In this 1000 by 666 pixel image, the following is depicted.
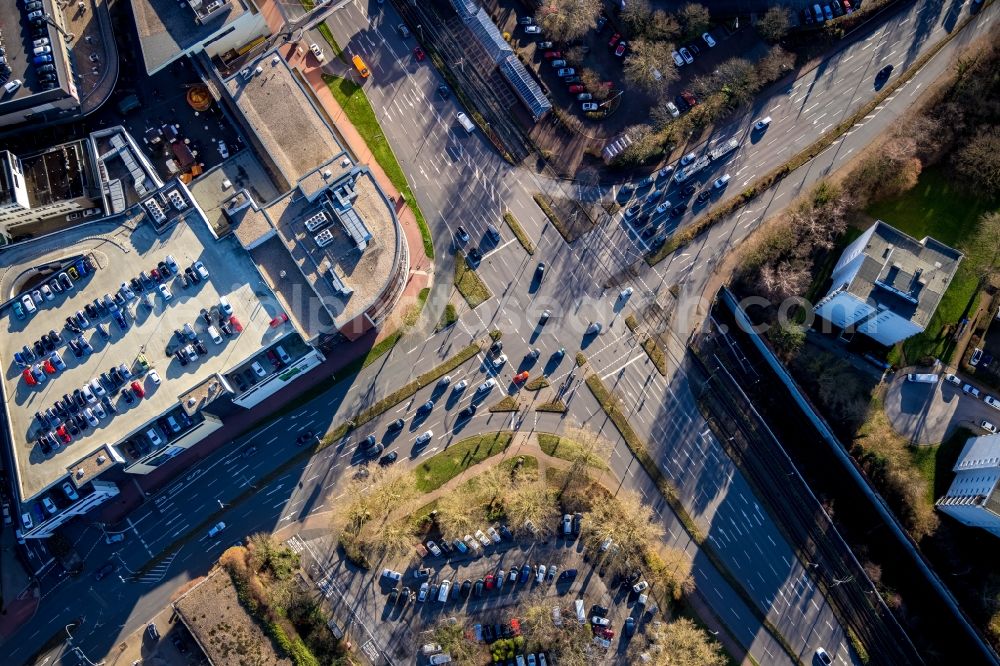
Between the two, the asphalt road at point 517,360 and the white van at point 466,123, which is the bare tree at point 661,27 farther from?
the white van at point 466,123

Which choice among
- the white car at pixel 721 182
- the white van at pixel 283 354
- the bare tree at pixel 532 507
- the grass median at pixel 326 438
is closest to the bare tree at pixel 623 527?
the bare tree at pixel 532 507

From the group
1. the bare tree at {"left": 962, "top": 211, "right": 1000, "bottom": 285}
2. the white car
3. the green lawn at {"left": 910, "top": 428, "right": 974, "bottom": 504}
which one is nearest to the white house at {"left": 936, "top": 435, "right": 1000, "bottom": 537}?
the green lawn at {"left": 910, "top": 428, "right": 974, "bottom": 504}

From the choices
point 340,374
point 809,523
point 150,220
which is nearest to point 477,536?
point 340,374

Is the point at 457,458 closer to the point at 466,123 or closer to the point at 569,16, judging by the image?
the point at 466,123

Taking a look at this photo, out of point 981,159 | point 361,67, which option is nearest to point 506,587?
point 361,67

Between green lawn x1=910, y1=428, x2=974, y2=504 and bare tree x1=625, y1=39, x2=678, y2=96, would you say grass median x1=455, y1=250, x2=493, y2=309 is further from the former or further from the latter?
green lawn x1=910, y1=428, x2=974, y2=504

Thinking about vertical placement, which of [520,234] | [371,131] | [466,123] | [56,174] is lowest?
[520,234]

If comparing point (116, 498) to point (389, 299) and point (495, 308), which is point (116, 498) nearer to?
point (389, 299)

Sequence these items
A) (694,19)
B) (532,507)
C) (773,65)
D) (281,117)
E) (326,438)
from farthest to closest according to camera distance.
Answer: (694,19) → (773,65) → (326,438) → (281,117) → (532,507)
